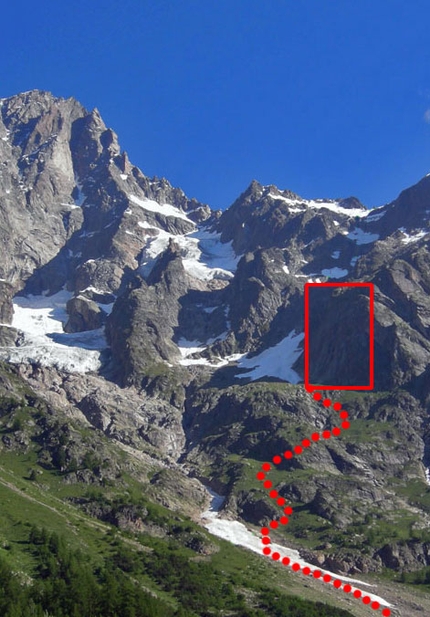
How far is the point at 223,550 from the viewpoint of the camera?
611 ft

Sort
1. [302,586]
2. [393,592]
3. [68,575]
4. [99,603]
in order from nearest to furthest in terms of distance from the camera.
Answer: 1. [99,603]
2. [68,575]
3. [302,586]
4. [393,592]

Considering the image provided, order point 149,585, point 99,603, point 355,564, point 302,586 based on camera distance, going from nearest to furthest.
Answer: point 99,603, point 149,585, point 302,586, point 355,564

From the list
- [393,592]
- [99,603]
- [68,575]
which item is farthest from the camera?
[393,592]

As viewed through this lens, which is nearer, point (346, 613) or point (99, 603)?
point (99, 603)

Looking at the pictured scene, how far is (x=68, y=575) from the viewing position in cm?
12738

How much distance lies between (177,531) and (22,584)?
7827cm

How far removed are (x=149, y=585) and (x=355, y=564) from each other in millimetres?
73641

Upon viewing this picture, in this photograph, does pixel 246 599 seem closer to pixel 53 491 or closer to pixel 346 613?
pixel 346 613

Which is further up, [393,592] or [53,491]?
[53,491]

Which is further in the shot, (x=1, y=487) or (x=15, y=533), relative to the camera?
(x=1, y=487)

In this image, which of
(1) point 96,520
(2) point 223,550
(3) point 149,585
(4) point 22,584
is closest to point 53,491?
(1) point 96,520

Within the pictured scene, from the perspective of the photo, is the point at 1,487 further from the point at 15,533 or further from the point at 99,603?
the point at 99,603

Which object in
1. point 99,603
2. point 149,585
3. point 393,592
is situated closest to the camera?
point 99,603

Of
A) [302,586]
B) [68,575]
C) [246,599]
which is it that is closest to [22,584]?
[68,575]
